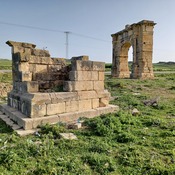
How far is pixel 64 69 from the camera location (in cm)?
632

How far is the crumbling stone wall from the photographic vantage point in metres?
5.55

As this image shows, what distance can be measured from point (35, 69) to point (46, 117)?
6.17ft

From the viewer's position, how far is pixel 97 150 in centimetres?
330

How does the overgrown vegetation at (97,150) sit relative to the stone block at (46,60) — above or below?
below

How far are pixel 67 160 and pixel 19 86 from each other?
3650 mm

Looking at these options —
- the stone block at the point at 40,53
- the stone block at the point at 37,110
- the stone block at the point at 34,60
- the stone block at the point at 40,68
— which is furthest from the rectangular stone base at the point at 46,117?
the stone block at the point at 40,53

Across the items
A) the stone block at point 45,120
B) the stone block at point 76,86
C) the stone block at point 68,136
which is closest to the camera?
the stone block at point 68,136

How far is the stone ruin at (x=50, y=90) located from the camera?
187 inches

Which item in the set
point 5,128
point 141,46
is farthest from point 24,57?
point 141,46

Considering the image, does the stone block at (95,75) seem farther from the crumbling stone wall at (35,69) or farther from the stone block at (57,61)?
the stone block at (57,61)

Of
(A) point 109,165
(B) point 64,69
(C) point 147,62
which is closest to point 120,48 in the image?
(C) point 147,62

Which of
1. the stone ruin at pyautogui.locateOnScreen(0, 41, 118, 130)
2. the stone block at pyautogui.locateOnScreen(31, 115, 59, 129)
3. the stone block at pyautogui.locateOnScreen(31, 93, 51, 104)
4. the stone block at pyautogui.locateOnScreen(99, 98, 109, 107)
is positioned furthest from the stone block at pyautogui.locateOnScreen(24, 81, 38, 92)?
the stone block at pyautogui.locateOnScreen(99, 98, 109, 107)

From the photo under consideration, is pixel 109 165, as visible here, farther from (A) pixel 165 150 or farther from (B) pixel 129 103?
(B) pixel 129 103

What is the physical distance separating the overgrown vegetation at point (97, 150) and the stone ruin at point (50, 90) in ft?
1.89
